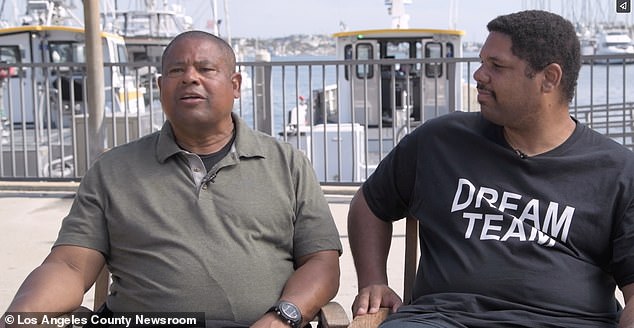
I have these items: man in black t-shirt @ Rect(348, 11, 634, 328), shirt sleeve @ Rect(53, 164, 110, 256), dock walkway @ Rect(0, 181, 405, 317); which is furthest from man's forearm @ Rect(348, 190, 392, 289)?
dock walkway @ Rect(0, 181, 405, 317)

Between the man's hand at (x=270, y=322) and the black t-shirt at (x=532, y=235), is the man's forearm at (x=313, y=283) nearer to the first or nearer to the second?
the man's hand at (x=270, y=322)

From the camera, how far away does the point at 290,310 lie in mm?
2658

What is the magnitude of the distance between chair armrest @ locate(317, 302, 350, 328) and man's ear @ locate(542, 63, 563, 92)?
94cm

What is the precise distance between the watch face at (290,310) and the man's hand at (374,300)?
22cm

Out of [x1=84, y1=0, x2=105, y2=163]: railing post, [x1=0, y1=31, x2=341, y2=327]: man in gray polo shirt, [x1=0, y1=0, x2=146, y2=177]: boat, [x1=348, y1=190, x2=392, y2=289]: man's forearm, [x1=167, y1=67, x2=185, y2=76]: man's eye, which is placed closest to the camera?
[x1=0, y1=31, x2=341, y2=327]: man in gray polo shirt

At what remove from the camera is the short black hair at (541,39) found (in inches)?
104

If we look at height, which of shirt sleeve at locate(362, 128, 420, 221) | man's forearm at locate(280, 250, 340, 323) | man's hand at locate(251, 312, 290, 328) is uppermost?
shirt sleeve at locate(362, 128, 420, 221)

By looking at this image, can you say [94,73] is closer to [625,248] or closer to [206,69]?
[206,69]

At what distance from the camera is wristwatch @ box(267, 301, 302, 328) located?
2.64 metres

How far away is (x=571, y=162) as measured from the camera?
2.62 meters

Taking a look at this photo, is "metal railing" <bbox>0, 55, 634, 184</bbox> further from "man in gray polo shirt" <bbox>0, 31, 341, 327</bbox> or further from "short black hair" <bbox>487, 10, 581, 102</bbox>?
"short black hair" <bbox>487, 10, 581, 102</bbox>

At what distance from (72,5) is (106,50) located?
573 centimetres

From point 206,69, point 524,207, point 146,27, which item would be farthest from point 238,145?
point 146,27

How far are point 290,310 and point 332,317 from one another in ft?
0.43
